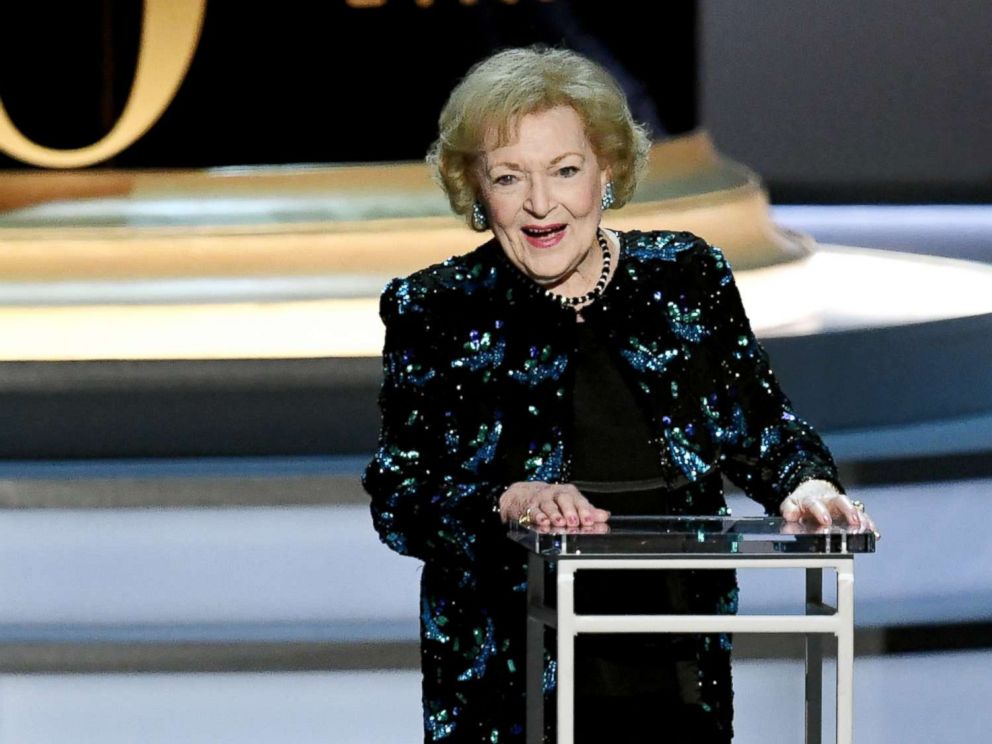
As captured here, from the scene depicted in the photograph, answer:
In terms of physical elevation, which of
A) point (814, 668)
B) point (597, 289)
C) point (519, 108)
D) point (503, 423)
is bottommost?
point (814, 668)

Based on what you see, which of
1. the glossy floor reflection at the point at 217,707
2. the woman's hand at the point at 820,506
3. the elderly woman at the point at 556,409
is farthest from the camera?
the glossy floor reflection at the point at 217,707

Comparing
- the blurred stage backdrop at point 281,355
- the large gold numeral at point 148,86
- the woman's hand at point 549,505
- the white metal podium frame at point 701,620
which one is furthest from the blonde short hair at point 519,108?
the large gold numeral at point 148,86

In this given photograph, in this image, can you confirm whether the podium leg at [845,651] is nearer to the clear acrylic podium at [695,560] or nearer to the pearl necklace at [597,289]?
the clear acrylic podium at [695,560]

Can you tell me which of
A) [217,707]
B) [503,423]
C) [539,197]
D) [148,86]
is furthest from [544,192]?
[148,86]

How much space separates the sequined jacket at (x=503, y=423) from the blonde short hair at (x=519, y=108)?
9 cm

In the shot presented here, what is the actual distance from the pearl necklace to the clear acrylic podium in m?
0.29

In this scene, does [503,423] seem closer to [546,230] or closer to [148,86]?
[546,230]

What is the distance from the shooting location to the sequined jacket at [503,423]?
A: 206 centimetres

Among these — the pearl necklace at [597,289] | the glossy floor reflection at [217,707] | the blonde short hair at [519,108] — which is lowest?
the glossy floor reflection at [217,707]

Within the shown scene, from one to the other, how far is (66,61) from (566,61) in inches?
95.0

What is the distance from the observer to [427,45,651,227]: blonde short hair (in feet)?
6.68

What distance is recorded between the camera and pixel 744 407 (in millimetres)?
2133

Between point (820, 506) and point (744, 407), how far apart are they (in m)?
0.19

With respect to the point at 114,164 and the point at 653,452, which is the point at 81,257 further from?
the point at 653,452
